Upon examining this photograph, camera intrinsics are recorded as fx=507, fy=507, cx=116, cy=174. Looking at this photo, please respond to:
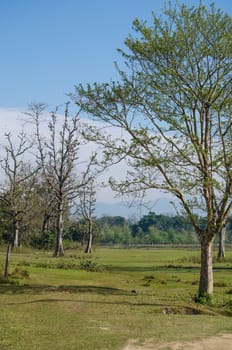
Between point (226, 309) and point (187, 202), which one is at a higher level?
point (187, 202)

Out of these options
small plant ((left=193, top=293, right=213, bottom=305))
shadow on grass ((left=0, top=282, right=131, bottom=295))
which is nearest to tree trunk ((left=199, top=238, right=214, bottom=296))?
small plant ((left=193, top=293, right=213, bottom=305))

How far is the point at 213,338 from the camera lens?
11.0 metres

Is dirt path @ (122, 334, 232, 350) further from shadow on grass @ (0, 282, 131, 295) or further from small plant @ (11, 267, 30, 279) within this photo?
small plant @ (11, 267, 30, 279)

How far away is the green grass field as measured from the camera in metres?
10.9

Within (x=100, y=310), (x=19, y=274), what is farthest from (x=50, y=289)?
(x=100, y=310)

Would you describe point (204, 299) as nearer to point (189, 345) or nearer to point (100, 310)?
point (100, 310)

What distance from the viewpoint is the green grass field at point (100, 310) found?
35.8 feet

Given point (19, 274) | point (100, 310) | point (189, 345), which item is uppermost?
point (19, 274)

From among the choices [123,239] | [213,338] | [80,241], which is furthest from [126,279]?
[123,239]

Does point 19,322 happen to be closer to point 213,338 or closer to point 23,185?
point 213,338

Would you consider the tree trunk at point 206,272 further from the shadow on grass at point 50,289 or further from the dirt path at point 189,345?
the dirt path at point 189,345

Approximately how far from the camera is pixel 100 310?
15.0 m

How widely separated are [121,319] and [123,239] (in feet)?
253

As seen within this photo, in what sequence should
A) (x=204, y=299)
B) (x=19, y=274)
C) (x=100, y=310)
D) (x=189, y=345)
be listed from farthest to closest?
1. (x=19, y=274)
2. (x=204, y=299)
3. (x=100, y=310)
4. (x=189, y=345)
